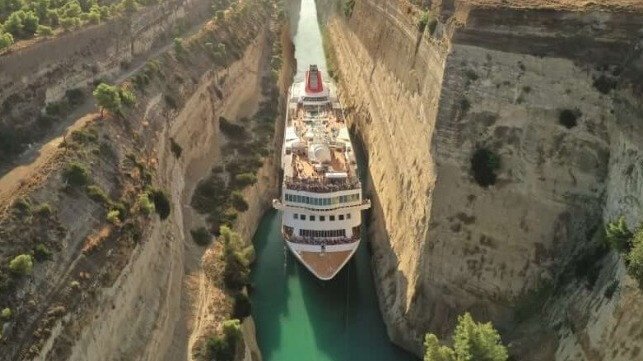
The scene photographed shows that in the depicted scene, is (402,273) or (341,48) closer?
(402,273)

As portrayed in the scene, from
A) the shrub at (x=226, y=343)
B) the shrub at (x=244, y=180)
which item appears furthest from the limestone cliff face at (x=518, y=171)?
the shrub at (x=244, y=180)

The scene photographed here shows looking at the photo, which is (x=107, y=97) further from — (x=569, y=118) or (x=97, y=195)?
(x=569, y=118)

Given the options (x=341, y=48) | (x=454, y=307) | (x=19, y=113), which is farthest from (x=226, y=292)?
(x=341, y=48)

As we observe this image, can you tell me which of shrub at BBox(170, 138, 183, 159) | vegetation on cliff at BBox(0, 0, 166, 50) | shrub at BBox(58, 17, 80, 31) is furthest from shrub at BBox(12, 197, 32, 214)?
shrub at BBox(58, 17, 80, 31)

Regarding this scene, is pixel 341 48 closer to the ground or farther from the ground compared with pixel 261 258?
farther from the ground

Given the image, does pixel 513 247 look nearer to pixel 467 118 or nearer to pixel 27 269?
pixel 467 118

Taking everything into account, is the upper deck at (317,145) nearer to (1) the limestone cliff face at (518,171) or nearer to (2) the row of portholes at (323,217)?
(2) the row of portholes at (323,217)
